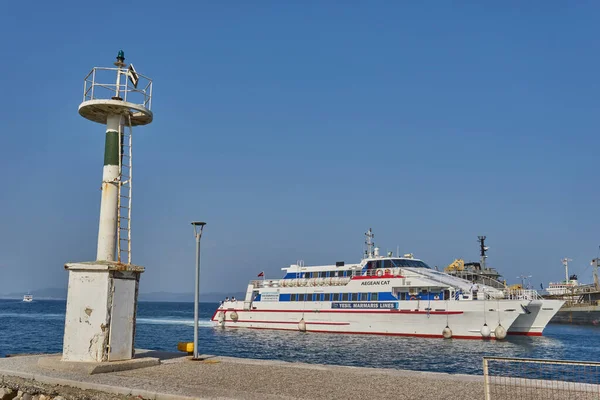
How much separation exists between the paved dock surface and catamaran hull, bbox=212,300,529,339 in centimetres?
2699

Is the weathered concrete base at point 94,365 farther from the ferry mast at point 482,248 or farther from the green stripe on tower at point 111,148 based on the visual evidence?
the ferry mast at point 482,248

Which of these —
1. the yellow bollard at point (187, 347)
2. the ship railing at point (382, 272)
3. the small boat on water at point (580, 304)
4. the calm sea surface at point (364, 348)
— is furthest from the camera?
the small boat on water at point (580, 304)

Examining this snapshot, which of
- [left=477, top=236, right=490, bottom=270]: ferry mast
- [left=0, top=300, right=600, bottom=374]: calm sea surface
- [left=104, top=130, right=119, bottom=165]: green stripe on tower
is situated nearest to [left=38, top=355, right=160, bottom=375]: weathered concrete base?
[left=104, top=130, right=119, bottom=165]: green stripe on tower

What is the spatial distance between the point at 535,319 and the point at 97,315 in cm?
3464

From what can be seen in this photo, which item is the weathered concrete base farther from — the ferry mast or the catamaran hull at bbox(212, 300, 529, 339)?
the ferry mast

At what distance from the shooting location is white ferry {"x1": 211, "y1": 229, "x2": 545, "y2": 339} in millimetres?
37094

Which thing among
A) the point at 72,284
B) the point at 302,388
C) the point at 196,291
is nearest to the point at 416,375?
the point at 302,388

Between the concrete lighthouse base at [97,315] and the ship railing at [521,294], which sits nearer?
the concrete lighthouse base at [97,315]

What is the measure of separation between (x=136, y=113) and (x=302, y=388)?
846cm

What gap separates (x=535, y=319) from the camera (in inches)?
1521

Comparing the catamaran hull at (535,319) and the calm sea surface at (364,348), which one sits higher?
the catamaran hull at (535,319)

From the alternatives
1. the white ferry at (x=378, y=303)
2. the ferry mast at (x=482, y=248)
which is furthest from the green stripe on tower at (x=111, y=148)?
the ferry mast at (x=482, y=248)

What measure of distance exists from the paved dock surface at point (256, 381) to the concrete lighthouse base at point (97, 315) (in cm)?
91

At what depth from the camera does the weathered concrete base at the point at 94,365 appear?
11.5 metres
